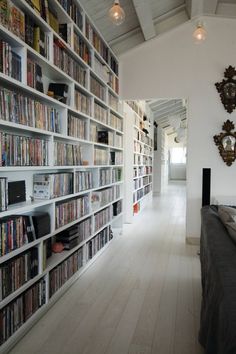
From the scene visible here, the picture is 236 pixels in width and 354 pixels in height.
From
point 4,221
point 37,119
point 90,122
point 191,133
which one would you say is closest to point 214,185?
point 191,133

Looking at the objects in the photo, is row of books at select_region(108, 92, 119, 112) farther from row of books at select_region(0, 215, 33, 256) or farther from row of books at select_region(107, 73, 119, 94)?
row of books at select_region(0, 215, 33, 256)

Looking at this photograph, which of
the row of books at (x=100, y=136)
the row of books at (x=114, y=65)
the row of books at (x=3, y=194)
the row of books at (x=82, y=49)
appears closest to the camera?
the row of books at (x=3, y=194)

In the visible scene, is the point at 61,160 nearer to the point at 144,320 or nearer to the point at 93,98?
the point at 93,98

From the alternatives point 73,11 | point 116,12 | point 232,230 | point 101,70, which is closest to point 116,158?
point 101,70

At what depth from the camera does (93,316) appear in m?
2.24

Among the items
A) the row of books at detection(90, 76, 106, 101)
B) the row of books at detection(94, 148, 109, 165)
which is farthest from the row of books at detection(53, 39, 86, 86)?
the row of books at detection(94, 148, 109, 165)

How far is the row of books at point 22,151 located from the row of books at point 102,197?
4.16ft

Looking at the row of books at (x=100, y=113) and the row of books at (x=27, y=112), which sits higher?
the row of books at (x=100, y=113)

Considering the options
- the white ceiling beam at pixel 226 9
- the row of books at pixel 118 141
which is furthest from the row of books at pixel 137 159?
the white ceiling beam at pixel 226 9

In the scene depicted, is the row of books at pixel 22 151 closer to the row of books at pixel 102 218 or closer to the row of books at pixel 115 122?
the row of books at pixel 102 218

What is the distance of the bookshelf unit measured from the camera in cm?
185

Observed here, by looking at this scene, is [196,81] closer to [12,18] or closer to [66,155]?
[66,155]

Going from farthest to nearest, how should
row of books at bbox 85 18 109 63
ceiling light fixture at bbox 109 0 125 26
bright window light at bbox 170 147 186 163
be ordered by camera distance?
1. bright window light at bbox 170 147 186 163
2. row of books at bbox 85 18 109 63
3. ceiling light fixture at bbox 109 0 125 26

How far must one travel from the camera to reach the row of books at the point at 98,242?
10.9ft
